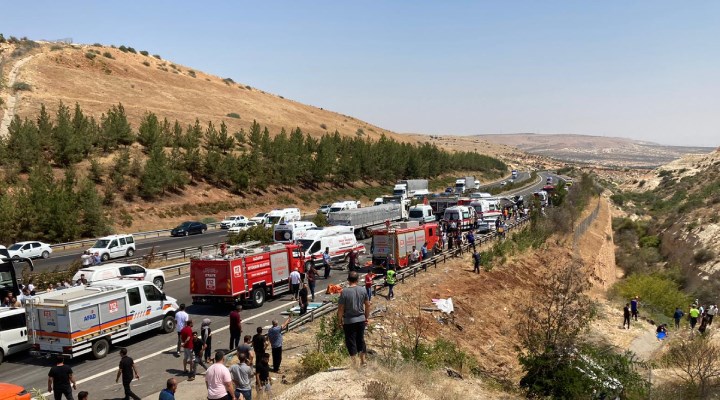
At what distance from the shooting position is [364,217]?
41938 mm

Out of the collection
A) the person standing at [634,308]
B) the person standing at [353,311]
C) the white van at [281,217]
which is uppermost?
the person standing at [353,311]

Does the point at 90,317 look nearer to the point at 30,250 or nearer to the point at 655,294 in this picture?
the point at 30,250

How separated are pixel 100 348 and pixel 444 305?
46.7 feet

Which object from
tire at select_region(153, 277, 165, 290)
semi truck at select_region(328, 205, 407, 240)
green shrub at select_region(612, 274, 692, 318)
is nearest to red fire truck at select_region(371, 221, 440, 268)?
semi truck at select_region(328, 205, 407, 240)

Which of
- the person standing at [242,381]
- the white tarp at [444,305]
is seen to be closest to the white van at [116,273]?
the white tarp at [444,305]

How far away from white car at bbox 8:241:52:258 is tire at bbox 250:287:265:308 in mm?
22517

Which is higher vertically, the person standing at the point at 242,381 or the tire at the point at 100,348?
the person standing at the point at 242,381

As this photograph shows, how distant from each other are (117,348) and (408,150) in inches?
3801

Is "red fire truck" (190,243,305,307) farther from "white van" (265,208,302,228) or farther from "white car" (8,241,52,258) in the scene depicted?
"white van" (265,208,302,228)

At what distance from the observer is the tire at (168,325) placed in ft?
62.4

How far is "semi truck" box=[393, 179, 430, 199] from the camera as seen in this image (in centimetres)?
7375

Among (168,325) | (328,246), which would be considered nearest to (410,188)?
(328,246)

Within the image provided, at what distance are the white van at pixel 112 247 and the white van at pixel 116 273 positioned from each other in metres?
10.6

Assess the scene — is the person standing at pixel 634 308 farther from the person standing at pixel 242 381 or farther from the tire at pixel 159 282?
the person standing at pixel 242 381
